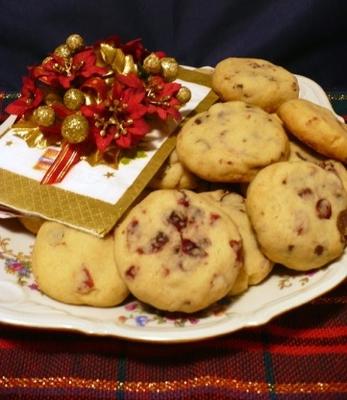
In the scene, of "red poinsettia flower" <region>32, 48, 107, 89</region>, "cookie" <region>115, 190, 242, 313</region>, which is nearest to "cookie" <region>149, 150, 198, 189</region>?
"cookie" <region>115, 190, 242, 313</region>

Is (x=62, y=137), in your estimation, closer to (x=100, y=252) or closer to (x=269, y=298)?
(x=100, y=252)

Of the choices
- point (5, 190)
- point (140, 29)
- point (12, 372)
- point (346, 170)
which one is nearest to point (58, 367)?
point (12, 372)

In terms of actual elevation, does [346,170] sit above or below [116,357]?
above

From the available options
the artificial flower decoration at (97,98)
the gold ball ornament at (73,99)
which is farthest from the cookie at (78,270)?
the gold ball ornament at (73,99)

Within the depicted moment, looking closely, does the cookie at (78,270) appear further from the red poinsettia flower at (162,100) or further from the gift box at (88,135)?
the red poinsettia flower at (162,100)

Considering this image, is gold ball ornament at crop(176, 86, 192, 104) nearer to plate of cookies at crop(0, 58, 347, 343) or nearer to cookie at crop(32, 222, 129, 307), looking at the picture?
plate of cookies at crop(0, 58, 347, 343)

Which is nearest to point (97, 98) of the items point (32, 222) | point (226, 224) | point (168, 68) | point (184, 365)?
point (168, 68)
